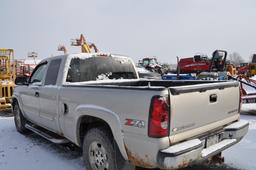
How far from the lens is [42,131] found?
5.36 meters

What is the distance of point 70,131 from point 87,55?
1.50m

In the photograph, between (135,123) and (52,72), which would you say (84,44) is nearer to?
(52,72)

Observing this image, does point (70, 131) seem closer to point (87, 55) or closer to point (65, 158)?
point (65, 158)

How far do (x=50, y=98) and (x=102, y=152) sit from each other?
1.63 metres

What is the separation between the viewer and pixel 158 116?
2734 mm

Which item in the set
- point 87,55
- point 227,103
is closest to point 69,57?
point 87,55

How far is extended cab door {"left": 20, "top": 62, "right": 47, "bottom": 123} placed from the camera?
209 inches

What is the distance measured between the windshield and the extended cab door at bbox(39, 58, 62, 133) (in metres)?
0.33

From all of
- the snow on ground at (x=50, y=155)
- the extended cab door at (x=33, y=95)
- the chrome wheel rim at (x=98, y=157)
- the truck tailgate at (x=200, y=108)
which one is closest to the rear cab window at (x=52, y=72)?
the extended cab door at (x=33, y=95)

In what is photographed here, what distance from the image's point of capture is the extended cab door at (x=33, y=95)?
17.4 ft

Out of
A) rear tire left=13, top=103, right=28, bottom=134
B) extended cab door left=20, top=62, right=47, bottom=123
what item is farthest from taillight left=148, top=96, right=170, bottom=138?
rear tire left=13, top=103, right=28, bottom=134

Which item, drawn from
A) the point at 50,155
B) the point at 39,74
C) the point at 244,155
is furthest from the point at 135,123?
the point at 39,74

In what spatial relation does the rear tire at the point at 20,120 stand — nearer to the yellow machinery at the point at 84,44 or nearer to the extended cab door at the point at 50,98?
the extended cab door at the point at 50,98

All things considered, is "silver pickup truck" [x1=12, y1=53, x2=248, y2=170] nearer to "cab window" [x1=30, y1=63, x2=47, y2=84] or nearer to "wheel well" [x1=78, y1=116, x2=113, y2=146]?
"wheel well" [x1=78, y1=116, x2=113, y2=146]
